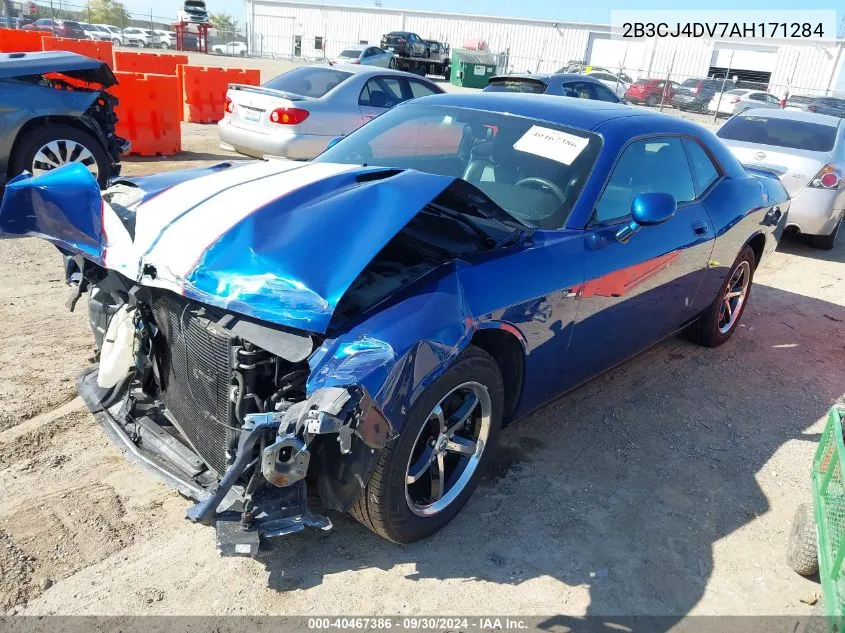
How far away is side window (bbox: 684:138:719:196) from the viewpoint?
4277 mm

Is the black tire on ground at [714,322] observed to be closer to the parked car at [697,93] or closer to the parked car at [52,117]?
the parked car at [52,117]

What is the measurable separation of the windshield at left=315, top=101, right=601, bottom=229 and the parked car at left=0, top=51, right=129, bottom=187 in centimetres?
383

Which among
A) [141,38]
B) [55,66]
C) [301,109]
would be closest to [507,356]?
[55,66]

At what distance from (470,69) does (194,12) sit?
2122 cm

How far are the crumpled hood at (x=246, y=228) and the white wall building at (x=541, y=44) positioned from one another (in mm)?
38133

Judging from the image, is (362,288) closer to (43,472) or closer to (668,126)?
(43,472)

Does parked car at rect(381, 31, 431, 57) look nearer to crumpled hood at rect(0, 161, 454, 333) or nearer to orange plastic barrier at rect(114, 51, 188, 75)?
orange plastic barrier at rect(114, 51, 188, 75)

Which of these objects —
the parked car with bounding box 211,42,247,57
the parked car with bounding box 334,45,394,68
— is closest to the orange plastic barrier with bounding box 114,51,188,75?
the parked car with bounding box 334,45,394,68

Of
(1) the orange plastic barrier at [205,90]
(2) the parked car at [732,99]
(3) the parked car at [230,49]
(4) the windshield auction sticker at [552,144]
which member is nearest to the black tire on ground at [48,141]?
(4) the windshield auction sticker at [552,144]

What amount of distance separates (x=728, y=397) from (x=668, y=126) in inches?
72.6

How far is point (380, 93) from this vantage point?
9672mm

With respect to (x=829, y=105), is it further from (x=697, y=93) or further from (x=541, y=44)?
(x=541, y=44)

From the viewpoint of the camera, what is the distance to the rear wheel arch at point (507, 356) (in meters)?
2.82

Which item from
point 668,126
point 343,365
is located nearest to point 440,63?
point 668,126
